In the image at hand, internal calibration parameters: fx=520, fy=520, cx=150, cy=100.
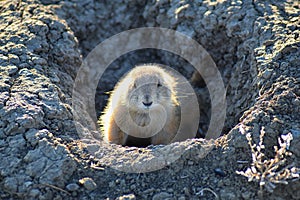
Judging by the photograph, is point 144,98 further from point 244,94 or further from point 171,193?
point 171,193

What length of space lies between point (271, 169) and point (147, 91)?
6.84 ft

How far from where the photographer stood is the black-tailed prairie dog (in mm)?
5941

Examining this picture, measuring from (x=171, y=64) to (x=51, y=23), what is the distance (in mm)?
1767

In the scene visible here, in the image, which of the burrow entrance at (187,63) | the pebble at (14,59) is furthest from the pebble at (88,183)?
the burrow entrance at (187,63)

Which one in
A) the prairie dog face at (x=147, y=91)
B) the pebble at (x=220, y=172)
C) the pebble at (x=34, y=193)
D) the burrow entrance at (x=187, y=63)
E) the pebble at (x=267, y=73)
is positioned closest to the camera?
the pebble at (x=34, y=193)

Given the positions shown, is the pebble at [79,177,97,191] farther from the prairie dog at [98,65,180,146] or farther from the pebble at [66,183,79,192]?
the prairie dog at [98,65,180,146]

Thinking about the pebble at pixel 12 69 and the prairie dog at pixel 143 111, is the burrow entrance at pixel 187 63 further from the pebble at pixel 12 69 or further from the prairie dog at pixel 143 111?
the pebble at pixel 12 69

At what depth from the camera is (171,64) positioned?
7117 millimetres

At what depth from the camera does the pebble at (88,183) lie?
4410mm

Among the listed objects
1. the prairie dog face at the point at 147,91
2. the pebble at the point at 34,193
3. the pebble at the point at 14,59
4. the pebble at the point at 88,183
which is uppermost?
the pebble at the point at 14,59

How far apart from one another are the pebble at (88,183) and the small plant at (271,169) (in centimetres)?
122

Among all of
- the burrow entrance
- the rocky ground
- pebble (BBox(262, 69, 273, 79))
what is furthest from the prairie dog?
pebble (BBox(262, 69, 273, 79))

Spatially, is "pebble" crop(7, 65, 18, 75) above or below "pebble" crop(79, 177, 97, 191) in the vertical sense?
above

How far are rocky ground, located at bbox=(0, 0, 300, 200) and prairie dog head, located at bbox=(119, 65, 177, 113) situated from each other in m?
0.61
